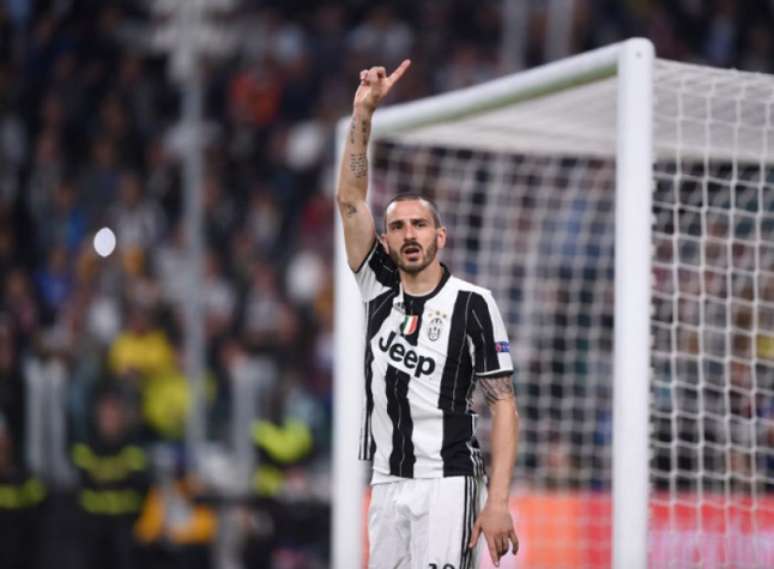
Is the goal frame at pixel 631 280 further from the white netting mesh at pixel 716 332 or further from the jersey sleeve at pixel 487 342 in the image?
the jersey sleeve at pixel 487 342

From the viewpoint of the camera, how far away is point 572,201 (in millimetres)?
9820

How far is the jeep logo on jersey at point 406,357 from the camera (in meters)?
4.65

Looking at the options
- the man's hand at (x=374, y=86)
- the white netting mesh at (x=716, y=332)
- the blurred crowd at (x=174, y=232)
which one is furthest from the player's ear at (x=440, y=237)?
the blurred crowd at (x=174, y=232)

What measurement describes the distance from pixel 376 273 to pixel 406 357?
0.35 meters

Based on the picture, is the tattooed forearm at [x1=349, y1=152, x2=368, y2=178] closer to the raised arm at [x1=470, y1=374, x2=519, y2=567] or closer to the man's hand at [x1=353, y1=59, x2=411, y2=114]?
the man's hand at [x1=353, y1=59, x2=411, y2=114]

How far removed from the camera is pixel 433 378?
4.65m

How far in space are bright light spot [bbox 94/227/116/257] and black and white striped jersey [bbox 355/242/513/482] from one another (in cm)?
679

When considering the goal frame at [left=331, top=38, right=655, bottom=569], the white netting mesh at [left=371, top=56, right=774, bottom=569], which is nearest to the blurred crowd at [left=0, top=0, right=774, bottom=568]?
the white netting mesh at [left=371, top=56, right=774, bottom=569]

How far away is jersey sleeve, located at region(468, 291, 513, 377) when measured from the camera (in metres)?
4.64

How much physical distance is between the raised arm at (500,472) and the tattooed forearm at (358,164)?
78 cm

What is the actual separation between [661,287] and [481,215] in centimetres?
128

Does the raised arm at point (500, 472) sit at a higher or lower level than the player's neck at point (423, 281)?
lower

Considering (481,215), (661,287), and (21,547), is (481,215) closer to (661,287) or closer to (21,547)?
(661,287)

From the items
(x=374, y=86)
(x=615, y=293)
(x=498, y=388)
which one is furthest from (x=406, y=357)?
(x=615, y=293)
